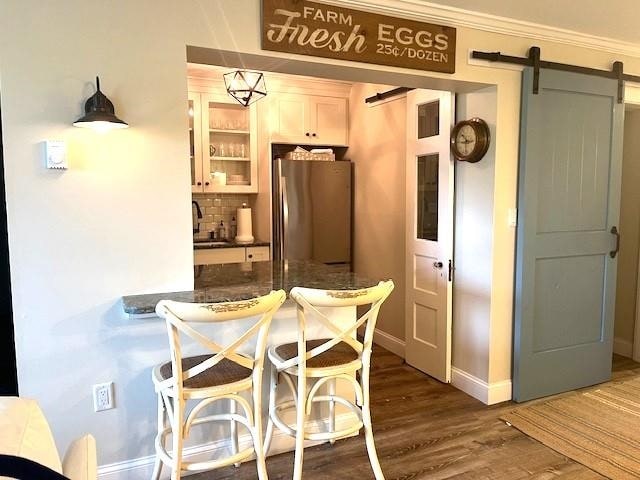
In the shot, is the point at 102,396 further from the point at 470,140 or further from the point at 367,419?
the point at 470,140

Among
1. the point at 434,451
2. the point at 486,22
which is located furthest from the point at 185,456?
the point at 486,22

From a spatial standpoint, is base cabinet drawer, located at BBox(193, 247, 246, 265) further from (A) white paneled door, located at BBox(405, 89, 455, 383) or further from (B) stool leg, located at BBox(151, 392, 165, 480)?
(B) stool leg, located at BBox(151, 392, 165, 480)

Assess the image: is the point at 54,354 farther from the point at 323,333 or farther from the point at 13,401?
the point at 323,333

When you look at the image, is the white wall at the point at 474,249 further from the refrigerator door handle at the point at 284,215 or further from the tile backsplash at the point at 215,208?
the tile backsplash at the point at 215,208

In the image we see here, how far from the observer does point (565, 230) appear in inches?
125

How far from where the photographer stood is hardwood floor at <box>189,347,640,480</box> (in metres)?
2.35

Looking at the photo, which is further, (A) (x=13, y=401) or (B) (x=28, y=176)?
(B) (x=28, y=176)

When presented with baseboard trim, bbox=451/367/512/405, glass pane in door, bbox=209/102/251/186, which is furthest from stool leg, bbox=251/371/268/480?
glass pane in door, bbox=209/102/251/186

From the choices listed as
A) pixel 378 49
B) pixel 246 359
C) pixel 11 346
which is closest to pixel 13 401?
pixel 246 359

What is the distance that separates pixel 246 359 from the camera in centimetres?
195

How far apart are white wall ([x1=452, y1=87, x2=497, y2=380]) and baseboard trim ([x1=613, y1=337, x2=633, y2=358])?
5.82 ft

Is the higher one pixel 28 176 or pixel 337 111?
pixel 337 111

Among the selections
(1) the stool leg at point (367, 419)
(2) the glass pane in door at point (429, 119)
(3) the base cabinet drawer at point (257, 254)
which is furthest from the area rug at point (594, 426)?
(3) the base cabinet drawer at point (257, 254)

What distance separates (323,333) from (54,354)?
4.26 feet
